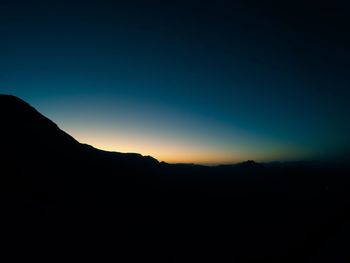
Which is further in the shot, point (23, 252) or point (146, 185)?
point (146, 185)

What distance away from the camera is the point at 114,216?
43938 millimetres

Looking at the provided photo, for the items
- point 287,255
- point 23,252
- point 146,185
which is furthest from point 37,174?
point 287,255

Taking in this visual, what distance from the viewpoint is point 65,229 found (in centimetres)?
3422

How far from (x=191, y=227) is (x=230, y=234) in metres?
9.31

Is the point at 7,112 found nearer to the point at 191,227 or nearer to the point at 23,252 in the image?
the point at 23,252

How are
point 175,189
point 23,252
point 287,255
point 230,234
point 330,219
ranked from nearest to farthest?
point 23,252
point 287,255
point 230,234
point 175,189
point 330,219

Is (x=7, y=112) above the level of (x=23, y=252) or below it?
above

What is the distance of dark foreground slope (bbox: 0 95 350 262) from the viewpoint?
3378cm

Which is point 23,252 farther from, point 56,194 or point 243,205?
point 243,205

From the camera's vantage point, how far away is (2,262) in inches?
960

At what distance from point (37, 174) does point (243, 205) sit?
61860 mm

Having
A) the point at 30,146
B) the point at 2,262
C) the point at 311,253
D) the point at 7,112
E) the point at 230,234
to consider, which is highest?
the point at 7,112

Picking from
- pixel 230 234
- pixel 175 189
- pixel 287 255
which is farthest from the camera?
pixel 175 189

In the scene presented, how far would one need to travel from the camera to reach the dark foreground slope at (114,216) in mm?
33781
